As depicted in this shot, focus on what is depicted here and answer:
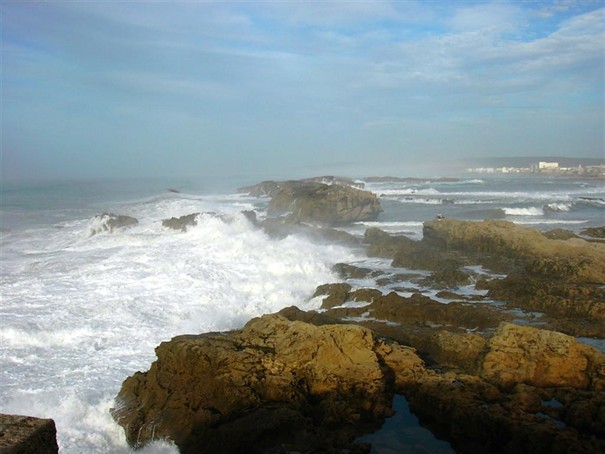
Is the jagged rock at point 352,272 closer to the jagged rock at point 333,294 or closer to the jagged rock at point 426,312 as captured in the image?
the jagged rock at point 333,294

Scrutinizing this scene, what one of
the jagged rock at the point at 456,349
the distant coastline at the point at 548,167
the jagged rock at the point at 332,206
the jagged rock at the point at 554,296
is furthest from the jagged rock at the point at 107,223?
the distant coastline at the point at 548,167

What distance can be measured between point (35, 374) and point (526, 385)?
824 centimetres

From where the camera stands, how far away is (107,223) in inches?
1048

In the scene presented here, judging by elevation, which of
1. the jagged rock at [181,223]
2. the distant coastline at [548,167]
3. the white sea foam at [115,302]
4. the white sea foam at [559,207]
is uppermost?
the distant coastline at [548,167]

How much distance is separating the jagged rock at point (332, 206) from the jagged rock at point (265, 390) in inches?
812

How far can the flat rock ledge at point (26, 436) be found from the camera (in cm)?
411

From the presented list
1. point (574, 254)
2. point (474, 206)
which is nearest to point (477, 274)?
point (574, 254)

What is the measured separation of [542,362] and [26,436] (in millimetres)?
6457

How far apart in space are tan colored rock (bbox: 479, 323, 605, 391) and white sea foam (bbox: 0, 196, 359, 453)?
15.4ft

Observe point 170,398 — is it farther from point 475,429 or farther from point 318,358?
point 475,429

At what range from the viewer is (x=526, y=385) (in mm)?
6738

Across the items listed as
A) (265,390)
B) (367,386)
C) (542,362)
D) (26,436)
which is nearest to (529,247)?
(542,362)

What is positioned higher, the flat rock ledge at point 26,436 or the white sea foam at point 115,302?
the flat rock ledge at point 26,436

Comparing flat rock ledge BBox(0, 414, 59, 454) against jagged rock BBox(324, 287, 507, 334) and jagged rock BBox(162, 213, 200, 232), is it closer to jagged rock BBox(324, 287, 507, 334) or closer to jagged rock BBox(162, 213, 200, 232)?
jagged rock BBox(324, 287, 507, 334)
